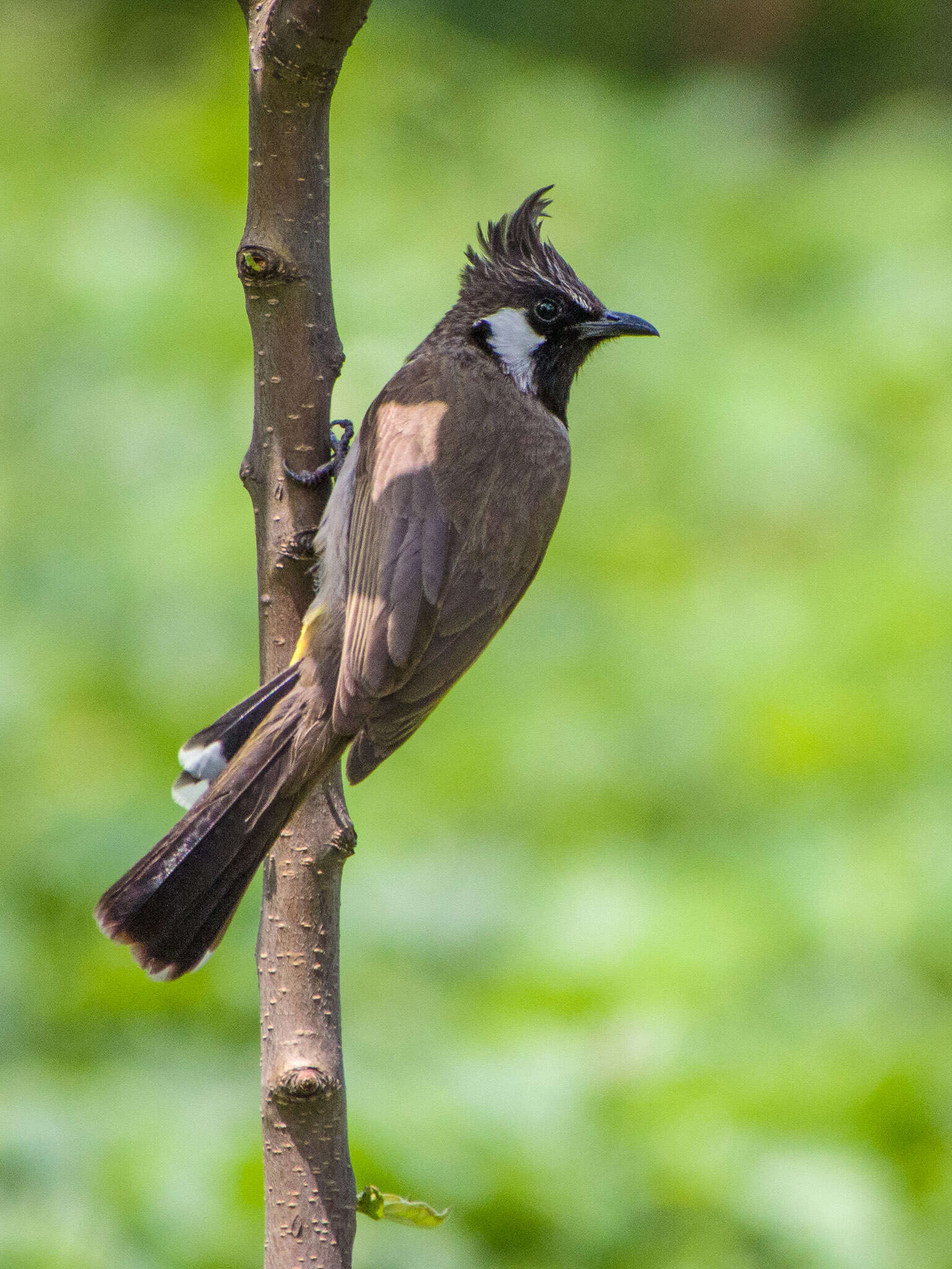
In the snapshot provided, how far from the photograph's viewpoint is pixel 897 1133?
3.59m

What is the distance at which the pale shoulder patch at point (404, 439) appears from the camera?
2.53 meters

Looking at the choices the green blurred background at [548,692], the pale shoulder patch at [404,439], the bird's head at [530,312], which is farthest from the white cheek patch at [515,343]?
the green blurred background at [548,692]

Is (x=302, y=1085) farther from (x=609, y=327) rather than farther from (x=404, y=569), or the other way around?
(x=609, y=327)

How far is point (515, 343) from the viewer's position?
2988mm

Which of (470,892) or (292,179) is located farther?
(470,892)

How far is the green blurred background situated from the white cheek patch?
1531mm

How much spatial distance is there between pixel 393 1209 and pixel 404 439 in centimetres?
125

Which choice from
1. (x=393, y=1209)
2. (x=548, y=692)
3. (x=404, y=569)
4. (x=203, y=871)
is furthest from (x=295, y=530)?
(x=548, y=692)

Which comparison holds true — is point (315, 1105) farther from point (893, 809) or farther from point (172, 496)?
point (172, 496)

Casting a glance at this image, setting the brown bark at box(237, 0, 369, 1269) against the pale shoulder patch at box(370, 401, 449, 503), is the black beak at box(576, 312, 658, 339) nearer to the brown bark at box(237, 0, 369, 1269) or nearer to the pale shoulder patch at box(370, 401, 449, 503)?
the pale shoulder patch at box(370, 401, 449, 503)

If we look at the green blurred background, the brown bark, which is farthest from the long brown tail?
the green blurred background

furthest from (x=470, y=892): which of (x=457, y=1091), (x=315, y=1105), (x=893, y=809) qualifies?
(x=315, y=1105)

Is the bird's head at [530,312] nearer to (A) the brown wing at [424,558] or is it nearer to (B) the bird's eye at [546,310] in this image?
(B) the bird's eye at [546,310]

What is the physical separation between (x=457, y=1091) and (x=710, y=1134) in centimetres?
57
